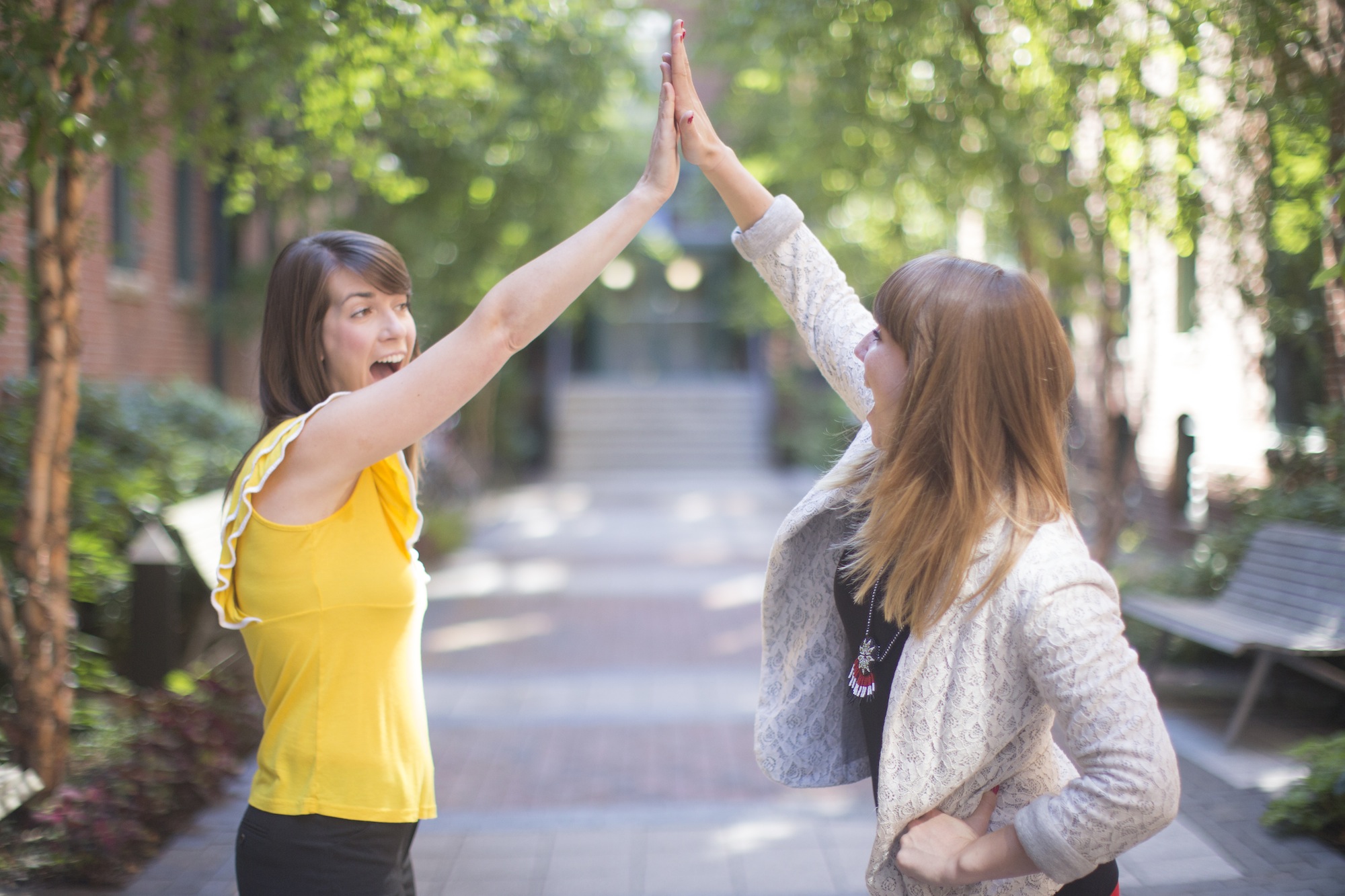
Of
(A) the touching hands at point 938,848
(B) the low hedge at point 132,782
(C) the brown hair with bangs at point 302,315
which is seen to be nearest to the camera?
(A) the touching hands at point 938,848

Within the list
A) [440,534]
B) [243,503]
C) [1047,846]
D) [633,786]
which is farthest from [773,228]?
[440,534]

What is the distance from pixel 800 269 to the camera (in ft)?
6.79

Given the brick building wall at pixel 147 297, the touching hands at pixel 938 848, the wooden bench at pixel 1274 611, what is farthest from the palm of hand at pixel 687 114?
the brick building wall at pixel 147 297

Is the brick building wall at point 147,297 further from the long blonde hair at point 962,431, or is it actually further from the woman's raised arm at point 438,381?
the long blonde hair at point 962,431

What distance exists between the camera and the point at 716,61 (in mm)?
8781

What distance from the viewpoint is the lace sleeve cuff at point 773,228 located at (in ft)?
6.66

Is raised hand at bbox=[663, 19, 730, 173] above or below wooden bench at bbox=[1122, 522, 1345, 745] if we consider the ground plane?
above

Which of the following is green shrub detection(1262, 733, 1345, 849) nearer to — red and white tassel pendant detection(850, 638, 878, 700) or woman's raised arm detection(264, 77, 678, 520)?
red and white tassel pendant detection(850, 638, 878, 700)

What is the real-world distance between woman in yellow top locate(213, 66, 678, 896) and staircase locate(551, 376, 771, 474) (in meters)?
16.7

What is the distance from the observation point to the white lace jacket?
1.38 metres

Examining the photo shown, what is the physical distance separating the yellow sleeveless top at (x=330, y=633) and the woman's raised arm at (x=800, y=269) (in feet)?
2.67

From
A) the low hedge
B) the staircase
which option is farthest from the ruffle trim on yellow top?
the staircase

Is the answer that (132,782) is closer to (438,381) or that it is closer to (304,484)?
(304,484)

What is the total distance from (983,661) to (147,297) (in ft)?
32.1
